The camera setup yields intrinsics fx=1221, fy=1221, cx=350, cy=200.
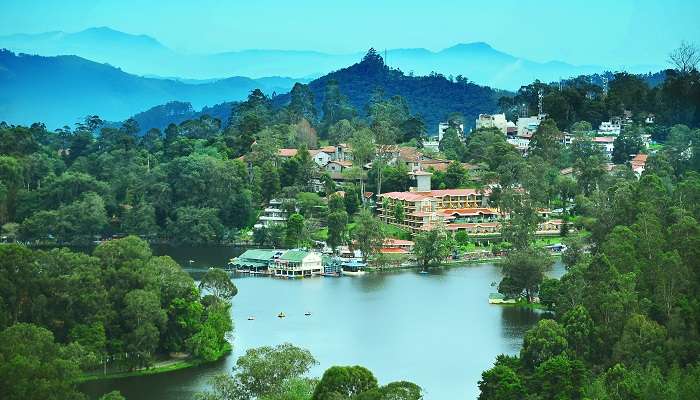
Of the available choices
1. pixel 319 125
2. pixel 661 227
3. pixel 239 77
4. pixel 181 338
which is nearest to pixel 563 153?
pixel 319 125

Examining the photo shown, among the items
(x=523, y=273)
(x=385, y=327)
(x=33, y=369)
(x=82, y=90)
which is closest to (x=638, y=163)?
(x=523, y=273)

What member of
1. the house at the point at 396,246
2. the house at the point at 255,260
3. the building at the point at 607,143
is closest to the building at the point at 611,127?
the building at the point at 607,143

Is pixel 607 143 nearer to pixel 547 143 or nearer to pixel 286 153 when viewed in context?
pixel 547 143

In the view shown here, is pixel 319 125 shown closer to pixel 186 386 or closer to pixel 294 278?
pixel 294 278

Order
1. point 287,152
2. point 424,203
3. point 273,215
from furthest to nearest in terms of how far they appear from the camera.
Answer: point 287,152 < point 273,215 < point 424,203

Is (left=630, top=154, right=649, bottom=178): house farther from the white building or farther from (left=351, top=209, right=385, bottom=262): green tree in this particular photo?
(left=351, top=209, right=385, bottom=262): green tree
